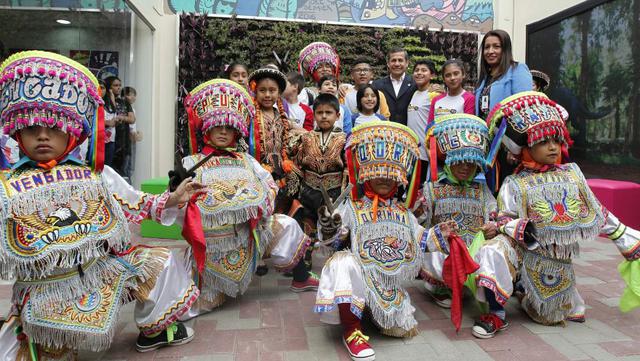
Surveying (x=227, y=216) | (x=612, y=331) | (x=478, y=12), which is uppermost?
(x=478, y=12)

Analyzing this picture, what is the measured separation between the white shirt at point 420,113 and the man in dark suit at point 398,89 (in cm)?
15

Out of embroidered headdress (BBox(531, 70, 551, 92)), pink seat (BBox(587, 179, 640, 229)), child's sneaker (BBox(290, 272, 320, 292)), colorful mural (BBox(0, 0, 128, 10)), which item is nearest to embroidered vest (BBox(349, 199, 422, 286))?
child's sneaker (BBox(290, 272, 320, 292))

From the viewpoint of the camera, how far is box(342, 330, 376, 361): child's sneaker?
2.62 metres

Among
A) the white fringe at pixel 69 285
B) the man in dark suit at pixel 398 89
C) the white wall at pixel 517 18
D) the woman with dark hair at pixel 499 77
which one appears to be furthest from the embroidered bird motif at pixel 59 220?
the white wall at pixel 517 18

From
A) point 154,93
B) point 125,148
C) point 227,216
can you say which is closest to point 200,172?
point 227,216

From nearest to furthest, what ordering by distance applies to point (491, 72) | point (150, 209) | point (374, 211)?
point (150, 209) → point (374, 211) → point (491, 72)

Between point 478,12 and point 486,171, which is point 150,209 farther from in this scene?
point 478,12

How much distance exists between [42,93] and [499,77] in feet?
11.6

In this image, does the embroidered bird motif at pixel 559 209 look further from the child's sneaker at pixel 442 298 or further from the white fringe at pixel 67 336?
the white fringe at pixel 67 336

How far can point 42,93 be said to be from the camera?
2275mm

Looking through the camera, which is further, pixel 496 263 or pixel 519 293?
pixel 519 293

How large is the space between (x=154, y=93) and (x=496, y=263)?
7587 mm

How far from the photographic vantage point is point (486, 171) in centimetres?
345

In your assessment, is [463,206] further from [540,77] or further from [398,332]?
[540,77]
